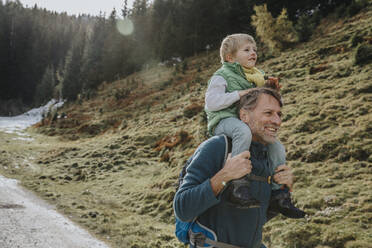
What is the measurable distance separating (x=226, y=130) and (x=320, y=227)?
452 cm

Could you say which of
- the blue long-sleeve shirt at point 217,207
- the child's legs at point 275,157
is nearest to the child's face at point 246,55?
the child's legs at point 275,157

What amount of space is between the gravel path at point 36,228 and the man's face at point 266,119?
5.44 meters

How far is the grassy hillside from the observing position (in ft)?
19.1

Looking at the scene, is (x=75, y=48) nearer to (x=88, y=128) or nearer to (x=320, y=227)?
(x=88, y=128)

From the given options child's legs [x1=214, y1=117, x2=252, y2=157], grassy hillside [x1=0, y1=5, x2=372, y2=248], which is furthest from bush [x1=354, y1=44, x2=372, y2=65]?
child's legs [x1=214, y1=117, x2=252, y2=157]

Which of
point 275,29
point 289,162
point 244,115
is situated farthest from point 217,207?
point 275,29

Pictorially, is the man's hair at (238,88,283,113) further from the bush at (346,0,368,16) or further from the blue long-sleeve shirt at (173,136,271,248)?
the bush at (346,0,368,16)

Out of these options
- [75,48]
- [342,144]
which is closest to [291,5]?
[342,144]

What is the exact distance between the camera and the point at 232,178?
5.57 ft

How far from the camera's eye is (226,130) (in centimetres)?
220

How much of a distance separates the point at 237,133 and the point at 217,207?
58 centimetres

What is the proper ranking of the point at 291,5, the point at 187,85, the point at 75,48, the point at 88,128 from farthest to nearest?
the point at 75,48
the point at 291,5
the point at 187,85
the point at 88,128

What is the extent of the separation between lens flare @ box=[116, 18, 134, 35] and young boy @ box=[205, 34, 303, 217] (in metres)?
58.9

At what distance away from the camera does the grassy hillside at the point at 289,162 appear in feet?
19.1
